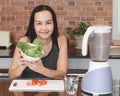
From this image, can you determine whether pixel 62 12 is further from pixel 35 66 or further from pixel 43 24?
pixel 35 66

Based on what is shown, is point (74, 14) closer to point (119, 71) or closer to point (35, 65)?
point (119, 71)

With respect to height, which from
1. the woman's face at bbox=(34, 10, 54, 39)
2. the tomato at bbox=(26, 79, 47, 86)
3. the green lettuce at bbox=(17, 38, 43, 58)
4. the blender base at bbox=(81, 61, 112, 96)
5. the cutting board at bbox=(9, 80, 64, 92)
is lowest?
the cutting board at bbox=(9, 80, 64, 92)

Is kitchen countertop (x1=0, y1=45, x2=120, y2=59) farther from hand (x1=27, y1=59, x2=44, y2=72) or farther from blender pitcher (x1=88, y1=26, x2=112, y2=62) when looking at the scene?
blender pitcher (x1=88, y1=26, x2=112, y2=62)

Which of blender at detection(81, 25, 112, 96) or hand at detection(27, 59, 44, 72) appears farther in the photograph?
hand at detection(27, 59, 44, 72)

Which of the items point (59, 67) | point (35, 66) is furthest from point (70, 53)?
point (35, 66)

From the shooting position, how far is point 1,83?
1.75m

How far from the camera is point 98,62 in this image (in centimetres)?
156

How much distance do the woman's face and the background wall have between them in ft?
3.53

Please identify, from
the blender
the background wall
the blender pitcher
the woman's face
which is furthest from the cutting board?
the background wall

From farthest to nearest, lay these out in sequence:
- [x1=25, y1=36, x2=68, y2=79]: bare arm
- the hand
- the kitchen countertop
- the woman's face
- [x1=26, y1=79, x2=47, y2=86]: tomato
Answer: the kitchen countertop → the woman's face → [x1=25, y1=36, x2=68, y2=79]: bare arm → the hand → [x1=26, y1=79, x2=47, y2=86]: tomato

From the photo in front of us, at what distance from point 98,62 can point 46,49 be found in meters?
0.87

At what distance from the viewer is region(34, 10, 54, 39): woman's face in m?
2.18

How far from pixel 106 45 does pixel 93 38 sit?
82 mm

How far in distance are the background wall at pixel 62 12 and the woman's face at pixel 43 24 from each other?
108cm
